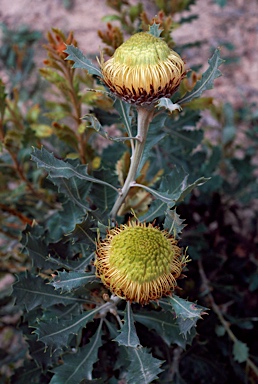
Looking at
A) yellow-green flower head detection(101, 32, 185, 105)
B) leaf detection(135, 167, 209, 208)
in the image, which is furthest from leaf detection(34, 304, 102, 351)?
yellow-green flower head detection(101, 32, 185, 105)

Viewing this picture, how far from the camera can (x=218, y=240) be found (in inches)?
80.7

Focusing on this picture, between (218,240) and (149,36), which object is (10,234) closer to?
(218,240)

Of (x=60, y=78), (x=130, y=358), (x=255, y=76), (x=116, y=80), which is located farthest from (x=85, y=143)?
(x=255, y=76)

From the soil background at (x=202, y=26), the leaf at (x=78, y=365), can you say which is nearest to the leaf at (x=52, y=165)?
the leaf at (x=78, y=365)

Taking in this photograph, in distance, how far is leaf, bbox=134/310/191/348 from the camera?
4.00 ft

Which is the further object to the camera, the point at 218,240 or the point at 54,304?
the point at 218,240

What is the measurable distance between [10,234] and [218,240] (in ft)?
2.96

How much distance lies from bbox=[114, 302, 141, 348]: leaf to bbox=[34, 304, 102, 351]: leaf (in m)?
0.17

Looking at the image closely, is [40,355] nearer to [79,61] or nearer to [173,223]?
[173,223]

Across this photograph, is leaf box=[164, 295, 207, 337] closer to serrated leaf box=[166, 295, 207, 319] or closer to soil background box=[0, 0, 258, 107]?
serrated leaf box=[166, 295, 207, 319]

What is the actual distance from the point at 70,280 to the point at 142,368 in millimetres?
259

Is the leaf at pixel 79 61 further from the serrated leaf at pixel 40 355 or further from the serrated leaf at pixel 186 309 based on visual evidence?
the serrated leaf at pixel 40 355

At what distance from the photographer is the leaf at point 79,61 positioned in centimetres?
103

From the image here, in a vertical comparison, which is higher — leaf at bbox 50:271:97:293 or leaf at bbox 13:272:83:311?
leaf at bbox 50:271:97:293
